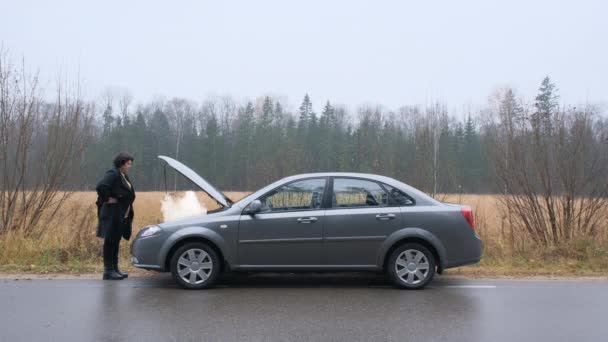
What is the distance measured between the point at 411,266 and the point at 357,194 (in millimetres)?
1295

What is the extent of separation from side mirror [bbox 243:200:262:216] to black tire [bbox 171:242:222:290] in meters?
0.76

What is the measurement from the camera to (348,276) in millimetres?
8531

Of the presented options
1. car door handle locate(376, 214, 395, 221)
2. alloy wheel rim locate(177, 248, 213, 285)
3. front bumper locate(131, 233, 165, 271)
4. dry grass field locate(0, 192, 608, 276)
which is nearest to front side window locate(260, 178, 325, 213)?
car door handle locate(376, 214, 395, 221)

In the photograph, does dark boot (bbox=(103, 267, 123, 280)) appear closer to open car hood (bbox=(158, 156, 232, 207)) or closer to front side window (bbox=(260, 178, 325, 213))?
open car hood (bbox=(158, 156, 232, 207))

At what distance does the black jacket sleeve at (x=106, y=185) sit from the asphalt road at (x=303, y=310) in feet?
4.46

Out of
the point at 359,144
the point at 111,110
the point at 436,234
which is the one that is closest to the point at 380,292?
the point at 436,234

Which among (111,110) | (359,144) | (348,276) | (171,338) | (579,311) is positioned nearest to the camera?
(171,338)

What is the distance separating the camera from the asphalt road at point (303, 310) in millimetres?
5344

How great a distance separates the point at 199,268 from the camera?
749 cm

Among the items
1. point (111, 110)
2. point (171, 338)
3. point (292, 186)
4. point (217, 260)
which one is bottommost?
point (171, 338)

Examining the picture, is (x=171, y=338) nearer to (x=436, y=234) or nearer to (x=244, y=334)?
(x=244, y=334)

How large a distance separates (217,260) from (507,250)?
6.36m

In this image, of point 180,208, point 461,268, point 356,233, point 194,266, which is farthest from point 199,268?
point 461,268

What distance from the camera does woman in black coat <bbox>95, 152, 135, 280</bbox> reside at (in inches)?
331
